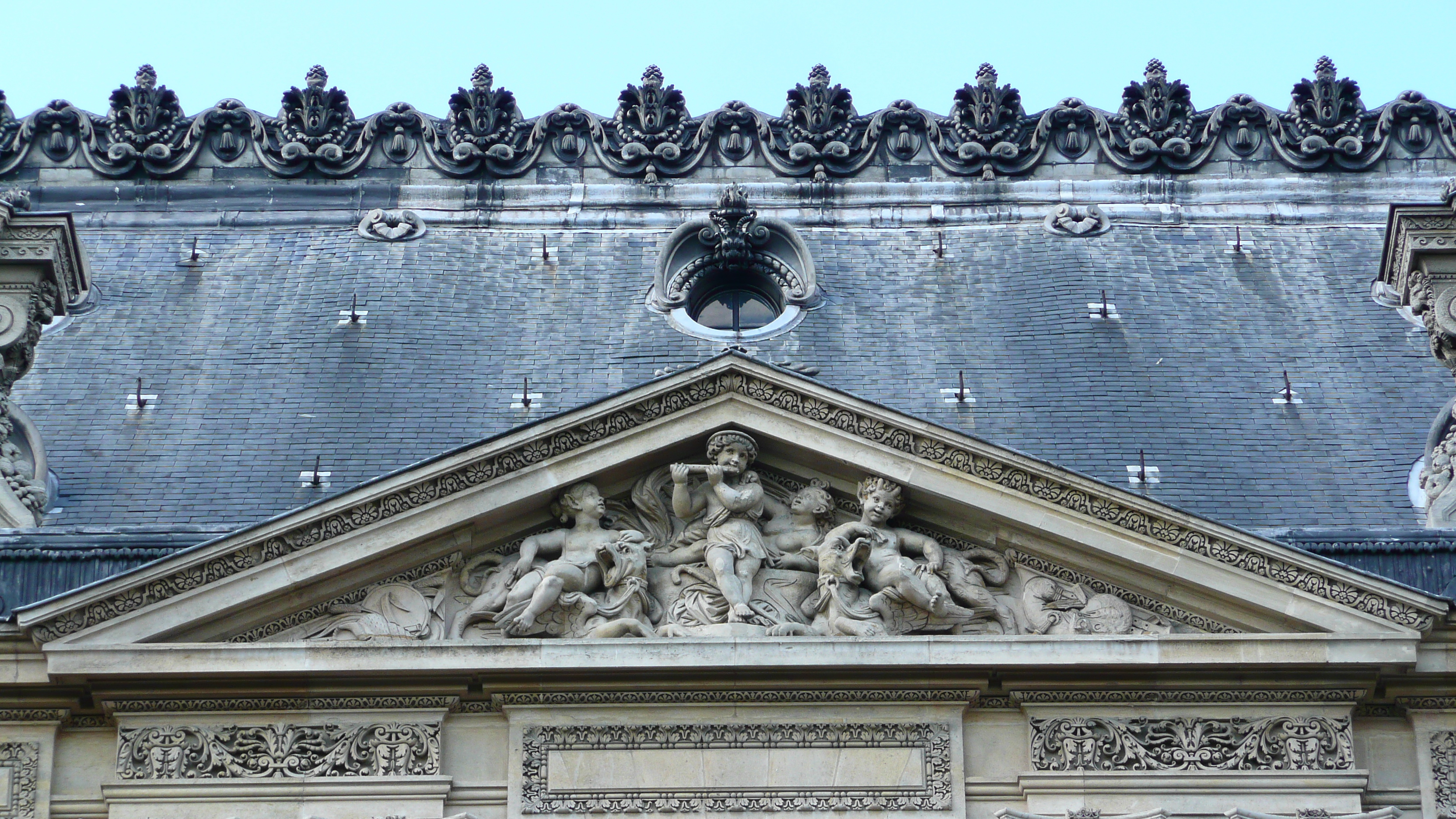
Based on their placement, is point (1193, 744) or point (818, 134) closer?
point (1193, 744)

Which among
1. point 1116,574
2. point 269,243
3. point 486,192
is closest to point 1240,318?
point 1116,574

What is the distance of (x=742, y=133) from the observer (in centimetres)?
2930

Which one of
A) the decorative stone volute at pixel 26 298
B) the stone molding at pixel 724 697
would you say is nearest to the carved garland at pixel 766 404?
the stone molding at pixel 724 697

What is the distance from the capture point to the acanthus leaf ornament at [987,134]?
28.9 metres

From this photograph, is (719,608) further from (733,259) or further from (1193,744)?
(733,259)

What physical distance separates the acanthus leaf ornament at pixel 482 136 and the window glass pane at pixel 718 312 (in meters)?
3.58

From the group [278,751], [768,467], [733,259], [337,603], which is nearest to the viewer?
[278,751]

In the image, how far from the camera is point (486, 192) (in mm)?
28875

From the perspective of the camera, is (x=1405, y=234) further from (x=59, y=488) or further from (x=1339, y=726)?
(x=59, y=488)

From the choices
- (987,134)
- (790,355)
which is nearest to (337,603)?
(790,355)

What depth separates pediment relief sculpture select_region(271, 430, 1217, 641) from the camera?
20516 millimetres

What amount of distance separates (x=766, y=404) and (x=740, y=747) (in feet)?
8.80

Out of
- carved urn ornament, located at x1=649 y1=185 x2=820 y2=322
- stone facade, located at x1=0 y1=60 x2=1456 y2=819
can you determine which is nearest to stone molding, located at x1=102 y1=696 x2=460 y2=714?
stone facade, located at x1=0 y1=60 x2=1456 y2=819

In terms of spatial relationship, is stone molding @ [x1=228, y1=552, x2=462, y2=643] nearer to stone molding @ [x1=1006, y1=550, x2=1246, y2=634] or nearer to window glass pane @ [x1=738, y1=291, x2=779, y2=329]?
stone molding @ [x1=1006, y1=550, x2=1246, y2=634]
